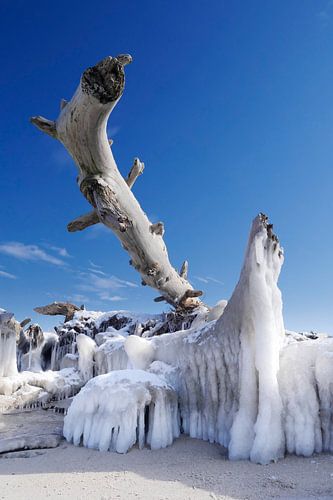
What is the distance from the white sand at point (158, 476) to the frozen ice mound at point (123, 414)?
19 cm

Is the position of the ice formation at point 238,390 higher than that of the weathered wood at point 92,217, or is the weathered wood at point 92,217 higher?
the weathered wood at point 92,217

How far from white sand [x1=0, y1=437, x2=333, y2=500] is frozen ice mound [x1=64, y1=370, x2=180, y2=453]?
0.19 metres

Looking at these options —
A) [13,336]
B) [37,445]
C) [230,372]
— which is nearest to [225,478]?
[230,372]

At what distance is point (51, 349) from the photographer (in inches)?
536

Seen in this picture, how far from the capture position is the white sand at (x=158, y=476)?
9.14ft

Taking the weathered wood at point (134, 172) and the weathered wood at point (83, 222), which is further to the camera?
the weathered wood at point (83, 222)

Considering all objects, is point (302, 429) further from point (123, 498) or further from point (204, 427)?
point (123, 498)

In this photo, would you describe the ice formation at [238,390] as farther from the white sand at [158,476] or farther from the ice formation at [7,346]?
the ice formation at [7,346]

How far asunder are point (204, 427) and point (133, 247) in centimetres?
426

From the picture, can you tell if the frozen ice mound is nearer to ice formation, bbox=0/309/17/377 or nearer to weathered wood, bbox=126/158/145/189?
weathered wood, bbox=126/158/145/189

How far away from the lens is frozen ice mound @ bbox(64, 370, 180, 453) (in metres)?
4.09

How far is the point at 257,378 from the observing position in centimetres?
394

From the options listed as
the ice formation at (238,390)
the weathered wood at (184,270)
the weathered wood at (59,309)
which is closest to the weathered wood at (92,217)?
the weathered wood at (184,270)

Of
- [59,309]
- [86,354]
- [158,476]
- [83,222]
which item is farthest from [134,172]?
[59,309]
